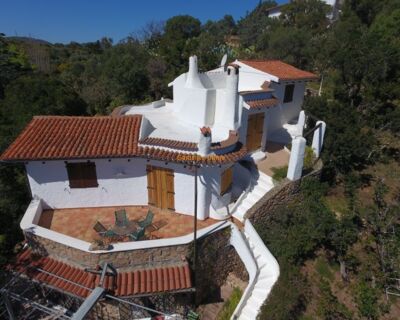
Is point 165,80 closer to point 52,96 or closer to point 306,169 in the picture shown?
point 52,96

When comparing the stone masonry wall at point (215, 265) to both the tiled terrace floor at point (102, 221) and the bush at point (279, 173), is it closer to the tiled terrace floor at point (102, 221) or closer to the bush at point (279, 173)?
the tiled terrace floor at point (102, 221)

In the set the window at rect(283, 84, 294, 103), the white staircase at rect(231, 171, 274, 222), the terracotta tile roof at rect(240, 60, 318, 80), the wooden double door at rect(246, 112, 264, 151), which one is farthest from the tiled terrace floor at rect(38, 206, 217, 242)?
the window at rect(283, 84, 294, 103)

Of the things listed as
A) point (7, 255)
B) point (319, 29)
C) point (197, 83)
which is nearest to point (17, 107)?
point (7, 255)

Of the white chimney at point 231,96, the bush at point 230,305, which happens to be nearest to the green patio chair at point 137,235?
the bush at point 230,305

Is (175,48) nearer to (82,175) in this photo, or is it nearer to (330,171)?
(330,171)

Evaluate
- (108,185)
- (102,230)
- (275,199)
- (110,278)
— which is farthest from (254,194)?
(110,278)

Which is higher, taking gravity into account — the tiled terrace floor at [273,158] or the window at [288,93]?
the window at [288,93]
